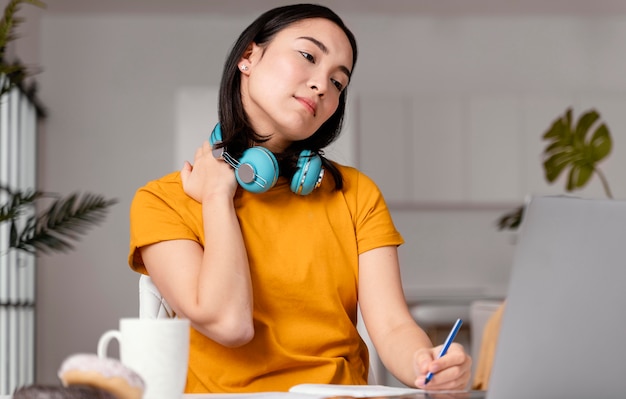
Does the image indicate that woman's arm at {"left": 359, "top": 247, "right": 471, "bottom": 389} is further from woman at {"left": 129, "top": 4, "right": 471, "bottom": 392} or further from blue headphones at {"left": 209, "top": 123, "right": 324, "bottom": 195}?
blue headphones at {"left": 209, "top": 123, "right": 324, "bottom": 195}

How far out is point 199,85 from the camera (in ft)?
22.0

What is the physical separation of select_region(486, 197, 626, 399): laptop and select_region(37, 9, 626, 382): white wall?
5.64 meters

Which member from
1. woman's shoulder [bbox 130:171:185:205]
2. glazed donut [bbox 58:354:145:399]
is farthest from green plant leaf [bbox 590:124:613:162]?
glazed donut [bbox 58:354:145:399]

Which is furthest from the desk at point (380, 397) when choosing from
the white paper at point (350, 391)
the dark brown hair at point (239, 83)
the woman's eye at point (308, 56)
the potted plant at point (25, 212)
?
the potted plant at point (25, 212)

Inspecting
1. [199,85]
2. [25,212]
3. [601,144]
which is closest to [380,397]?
[25,212]

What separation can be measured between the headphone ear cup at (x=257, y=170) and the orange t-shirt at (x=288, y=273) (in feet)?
0.35

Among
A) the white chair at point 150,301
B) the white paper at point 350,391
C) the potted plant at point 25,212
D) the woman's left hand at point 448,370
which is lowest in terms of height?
the white paper at point 350,391

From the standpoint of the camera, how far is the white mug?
904mm

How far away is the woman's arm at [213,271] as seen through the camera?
51.4 inches

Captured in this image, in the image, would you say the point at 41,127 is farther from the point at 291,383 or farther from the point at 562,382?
the point at 562,382

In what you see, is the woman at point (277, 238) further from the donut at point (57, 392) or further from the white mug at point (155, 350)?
the donut at point (57, 392)

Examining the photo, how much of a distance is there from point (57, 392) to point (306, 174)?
79cm

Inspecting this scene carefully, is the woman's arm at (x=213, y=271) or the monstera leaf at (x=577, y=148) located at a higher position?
the monstera leaf at (x=577, y=148)

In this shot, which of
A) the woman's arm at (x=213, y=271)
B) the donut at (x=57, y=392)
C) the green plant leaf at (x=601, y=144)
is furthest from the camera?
the green plant leaf at (x=601, y=144)
